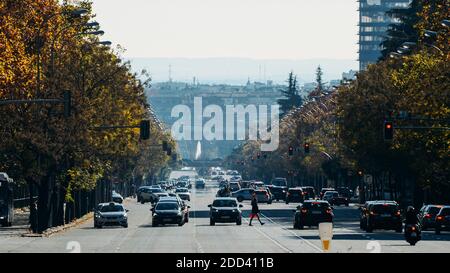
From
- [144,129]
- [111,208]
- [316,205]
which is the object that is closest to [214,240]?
[316,205]

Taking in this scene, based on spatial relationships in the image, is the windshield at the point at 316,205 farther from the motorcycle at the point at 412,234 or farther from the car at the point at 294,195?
the car at the point at 294,195

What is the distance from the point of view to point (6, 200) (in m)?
85.9

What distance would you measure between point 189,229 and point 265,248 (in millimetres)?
23165

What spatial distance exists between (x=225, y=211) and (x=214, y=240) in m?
21.3

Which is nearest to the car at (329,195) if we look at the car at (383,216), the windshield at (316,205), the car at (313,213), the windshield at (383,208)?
the car at (313,213)

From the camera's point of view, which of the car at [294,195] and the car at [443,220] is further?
the car at [294,195]

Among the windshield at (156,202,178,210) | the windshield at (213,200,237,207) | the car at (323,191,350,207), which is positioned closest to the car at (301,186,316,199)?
the car at (323,191,350,207)

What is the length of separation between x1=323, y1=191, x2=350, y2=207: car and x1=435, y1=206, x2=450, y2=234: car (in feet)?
181

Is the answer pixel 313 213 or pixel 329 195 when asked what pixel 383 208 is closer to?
pixel 313 213

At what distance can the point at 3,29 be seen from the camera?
6988 cm

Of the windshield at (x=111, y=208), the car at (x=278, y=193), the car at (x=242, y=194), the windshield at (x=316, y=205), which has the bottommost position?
the car at (x=278, y=193)

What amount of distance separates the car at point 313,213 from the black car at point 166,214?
8.13 meters

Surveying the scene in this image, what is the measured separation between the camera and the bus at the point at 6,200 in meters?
84.8
